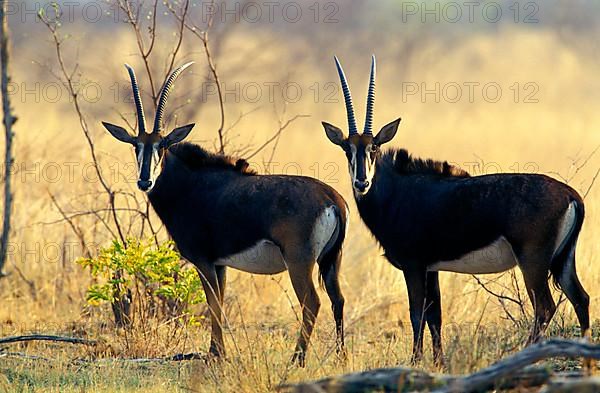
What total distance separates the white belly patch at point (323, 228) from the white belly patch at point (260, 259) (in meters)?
0.38

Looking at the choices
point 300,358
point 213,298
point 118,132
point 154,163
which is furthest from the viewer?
point 118,132

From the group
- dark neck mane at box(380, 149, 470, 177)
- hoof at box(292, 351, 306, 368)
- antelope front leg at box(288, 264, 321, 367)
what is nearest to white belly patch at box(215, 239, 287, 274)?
antelope front leg at box(288, 264, 321, 367)

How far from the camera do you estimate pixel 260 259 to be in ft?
35.0

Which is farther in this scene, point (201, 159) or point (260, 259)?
point (201, 159)

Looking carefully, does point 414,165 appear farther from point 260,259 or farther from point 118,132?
point 118,132

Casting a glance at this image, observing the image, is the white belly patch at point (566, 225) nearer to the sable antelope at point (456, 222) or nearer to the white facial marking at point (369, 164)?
the sable antelope at point (456, 222)

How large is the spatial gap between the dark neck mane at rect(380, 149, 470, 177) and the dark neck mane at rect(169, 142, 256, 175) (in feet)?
4.47

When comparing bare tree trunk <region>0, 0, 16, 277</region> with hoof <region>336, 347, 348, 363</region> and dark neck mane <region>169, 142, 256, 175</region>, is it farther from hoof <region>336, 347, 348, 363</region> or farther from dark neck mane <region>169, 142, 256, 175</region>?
hoof <region>336, 347, 348, 363</region>

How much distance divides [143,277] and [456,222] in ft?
12.2

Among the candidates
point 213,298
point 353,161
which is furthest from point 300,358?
point 353,161

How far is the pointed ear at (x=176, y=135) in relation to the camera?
439 inches

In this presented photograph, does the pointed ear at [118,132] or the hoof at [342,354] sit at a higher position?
the pointed ear at [118,132]

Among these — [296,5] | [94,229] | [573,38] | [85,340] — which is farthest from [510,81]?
[85,340]

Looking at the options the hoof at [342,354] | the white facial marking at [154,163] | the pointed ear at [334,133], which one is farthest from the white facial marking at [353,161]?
the white facial marking at [154,163]
